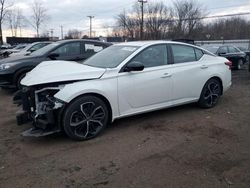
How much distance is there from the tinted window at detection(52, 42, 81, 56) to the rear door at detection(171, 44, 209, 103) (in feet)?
13.3

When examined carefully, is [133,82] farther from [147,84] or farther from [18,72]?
[18,72]

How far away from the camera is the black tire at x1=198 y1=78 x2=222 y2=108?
6.62 m

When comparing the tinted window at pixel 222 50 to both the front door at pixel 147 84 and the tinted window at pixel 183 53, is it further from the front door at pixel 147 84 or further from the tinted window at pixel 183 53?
the front door at pixel 147 84

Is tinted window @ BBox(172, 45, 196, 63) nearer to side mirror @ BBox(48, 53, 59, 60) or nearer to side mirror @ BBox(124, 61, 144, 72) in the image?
side mirror @ BBox(124, 61, 144, 72)

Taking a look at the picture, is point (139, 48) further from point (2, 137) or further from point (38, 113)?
point (2, 137)

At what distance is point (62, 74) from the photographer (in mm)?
4820

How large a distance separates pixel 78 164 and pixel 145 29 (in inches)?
2141

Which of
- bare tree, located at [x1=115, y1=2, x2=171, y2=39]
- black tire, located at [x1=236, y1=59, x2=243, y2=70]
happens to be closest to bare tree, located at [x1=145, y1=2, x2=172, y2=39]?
bare tree, located at [x1=115, y1=2, x2=171, y2=39]

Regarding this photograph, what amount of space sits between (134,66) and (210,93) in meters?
2.41

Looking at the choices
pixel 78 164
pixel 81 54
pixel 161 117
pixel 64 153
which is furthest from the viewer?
pixel 81 54

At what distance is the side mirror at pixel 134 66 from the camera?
17.0ft

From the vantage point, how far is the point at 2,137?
5152 mm

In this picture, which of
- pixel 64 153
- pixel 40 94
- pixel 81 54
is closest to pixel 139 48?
pixel 40 94

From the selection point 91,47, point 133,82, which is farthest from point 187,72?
point 91,47
